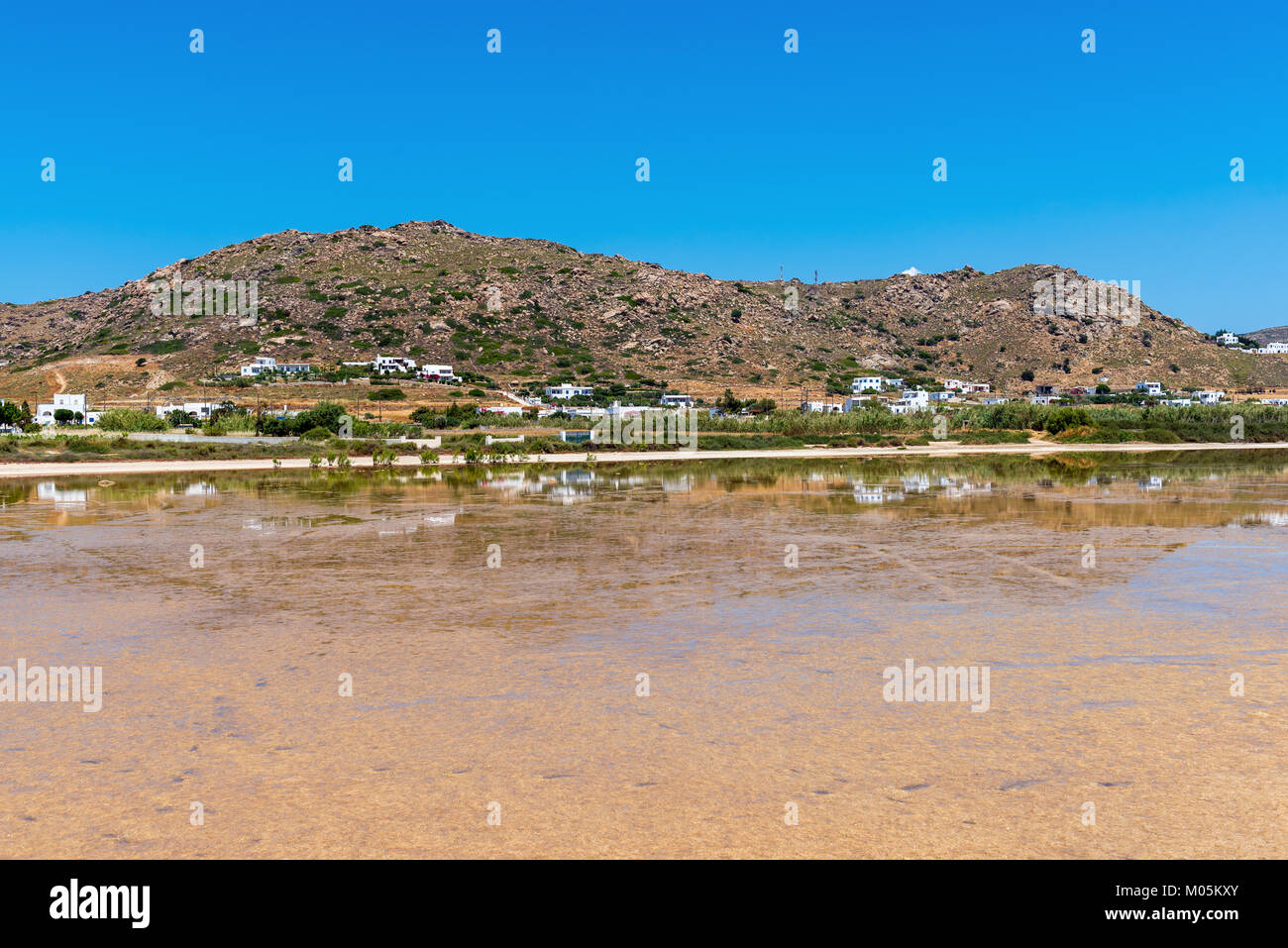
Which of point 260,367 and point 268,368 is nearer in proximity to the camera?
point 268,368

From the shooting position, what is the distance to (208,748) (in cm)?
742

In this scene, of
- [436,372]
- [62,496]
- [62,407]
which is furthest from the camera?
[436,372]

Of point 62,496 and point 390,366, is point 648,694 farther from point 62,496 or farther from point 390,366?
point 390,366

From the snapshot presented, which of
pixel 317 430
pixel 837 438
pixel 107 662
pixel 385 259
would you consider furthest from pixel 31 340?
pixel 107 662

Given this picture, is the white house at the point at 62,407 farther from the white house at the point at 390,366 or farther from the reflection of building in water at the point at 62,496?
the reflection of building in water at the point at 62,496

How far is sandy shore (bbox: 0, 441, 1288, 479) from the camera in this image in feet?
141

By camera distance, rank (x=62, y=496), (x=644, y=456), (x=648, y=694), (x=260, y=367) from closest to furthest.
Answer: (x=648, y=694) → (x=62, y=496) → (x=644, y=456) → (x=260, y=367)

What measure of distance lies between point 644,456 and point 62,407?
2178 inches

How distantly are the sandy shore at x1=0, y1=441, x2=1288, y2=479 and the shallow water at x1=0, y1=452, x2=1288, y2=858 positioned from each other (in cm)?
2407

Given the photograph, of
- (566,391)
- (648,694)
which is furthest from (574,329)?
(648,694)

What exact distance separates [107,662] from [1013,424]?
72.3m

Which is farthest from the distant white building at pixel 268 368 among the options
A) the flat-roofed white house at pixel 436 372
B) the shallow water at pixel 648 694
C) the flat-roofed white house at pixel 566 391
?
the shallow water at pixel 648 694

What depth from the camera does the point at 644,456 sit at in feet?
173
